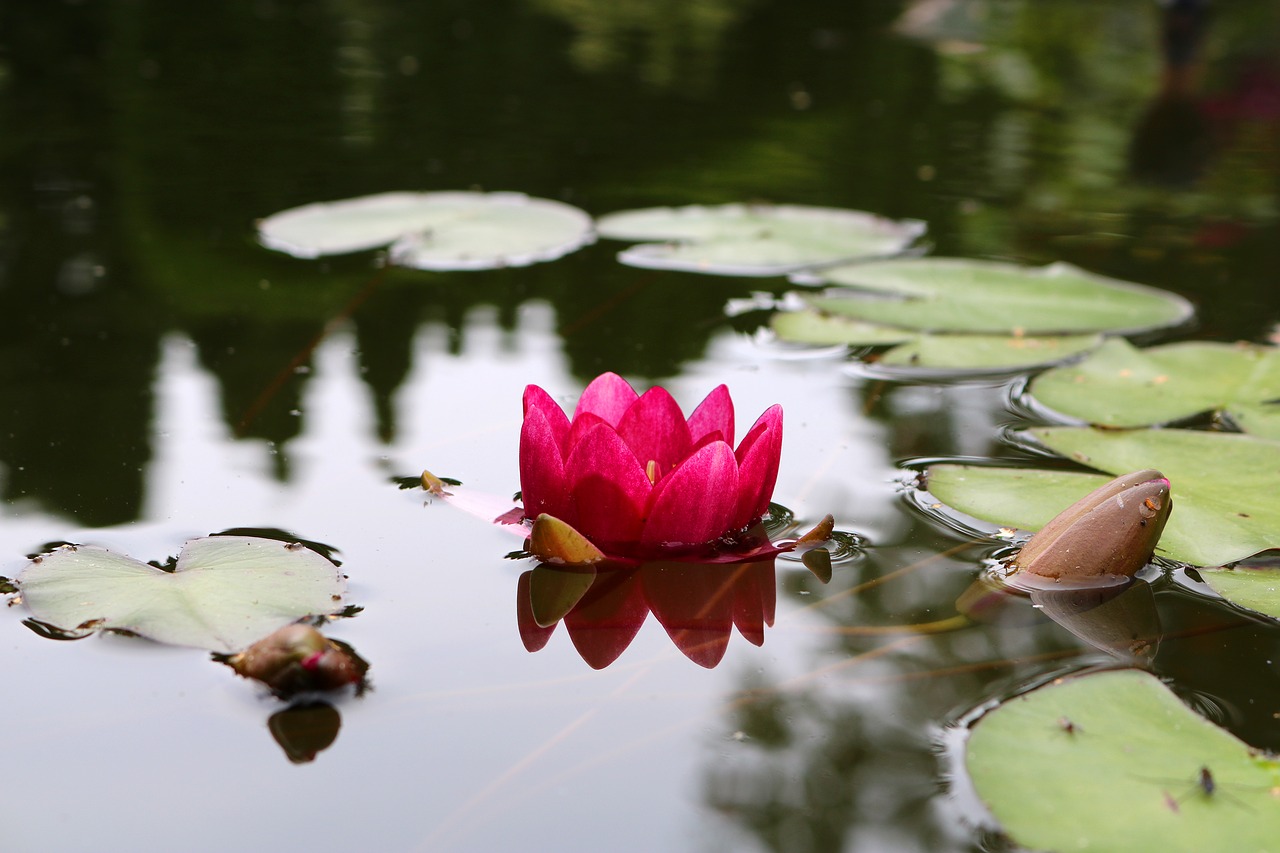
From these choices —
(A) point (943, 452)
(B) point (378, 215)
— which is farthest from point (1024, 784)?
(B) point (378, 215)

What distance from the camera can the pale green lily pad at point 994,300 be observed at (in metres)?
2.16

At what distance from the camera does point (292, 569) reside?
4.14 feet

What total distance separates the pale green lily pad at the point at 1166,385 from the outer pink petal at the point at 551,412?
0.85 meters

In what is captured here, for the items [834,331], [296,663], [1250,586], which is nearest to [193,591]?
[296,663]

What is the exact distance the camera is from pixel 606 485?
4.40 feet

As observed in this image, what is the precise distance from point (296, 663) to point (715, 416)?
2.04ft

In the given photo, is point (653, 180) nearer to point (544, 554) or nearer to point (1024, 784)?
point (544, 554)

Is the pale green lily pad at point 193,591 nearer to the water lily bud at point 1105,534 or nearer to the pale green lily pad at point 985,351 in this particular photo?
the water lily bud at point 1105,534

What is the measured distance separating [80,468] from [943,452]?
123 centimetres

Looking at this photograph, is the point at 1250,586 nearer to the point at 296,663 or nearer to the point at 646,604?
the point at 646,604

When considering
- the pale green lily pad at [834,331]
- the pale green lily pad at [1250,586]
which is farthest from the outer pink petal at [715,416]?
the pale green lily pad at [834,331]

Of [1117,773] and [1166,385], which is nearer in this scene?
[1117,773]

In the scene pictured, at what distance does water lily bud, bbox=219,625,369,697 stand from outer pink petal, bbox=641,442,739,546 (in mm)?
427

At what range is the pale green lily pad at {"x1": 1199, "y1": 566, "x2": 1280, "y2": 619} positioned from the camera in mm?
1264
